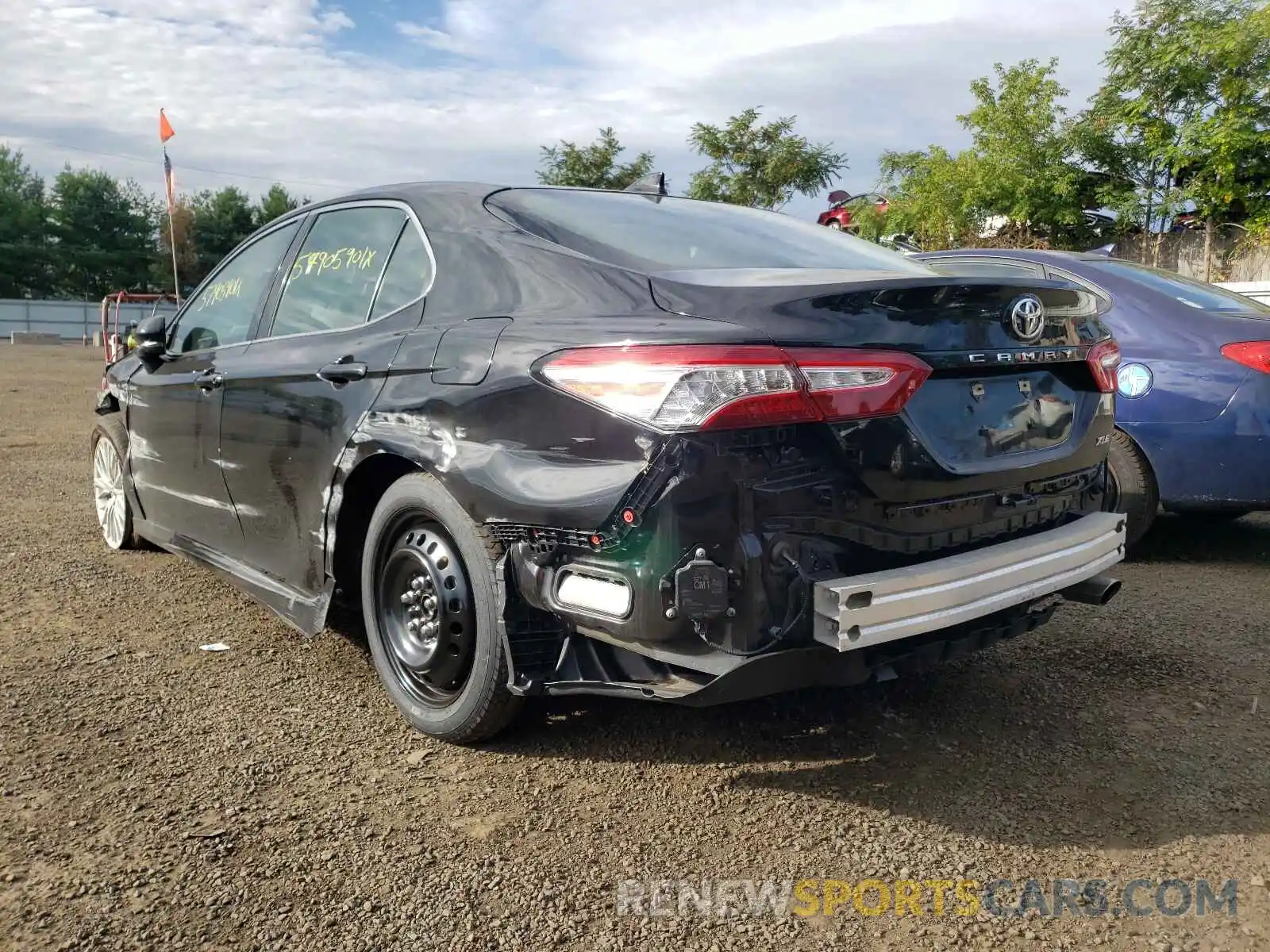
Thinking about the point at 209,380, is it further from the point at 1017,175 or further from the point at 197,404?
the point at 1017,175

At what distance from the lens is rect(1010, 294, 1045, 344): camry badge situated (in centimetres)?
269

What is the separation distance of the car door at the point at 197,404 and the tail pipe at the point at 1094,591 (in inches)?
115

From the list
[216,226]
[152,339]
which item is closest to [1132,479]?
[152,339]

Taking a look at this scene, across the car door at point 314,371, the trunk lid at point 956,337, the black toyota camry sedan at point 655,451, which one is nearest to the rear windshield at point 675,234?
the black toyota camry sedan at point 655,451

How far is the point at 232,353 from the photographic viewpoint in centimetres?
384

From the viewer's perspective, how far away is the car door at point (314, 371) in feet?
10.0

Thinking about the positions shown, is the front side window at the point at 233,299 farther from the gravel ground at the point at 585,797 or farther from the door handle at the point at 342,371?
the gravel ground at the point at 585,797

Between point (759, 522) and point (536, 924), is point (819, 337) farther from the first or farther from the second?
point (536, 924)

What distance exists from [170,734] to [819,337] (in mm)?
2216

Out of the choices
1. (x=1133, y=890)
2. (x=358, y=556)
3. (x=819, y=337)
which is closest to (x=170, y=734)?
(x=358, y=556)

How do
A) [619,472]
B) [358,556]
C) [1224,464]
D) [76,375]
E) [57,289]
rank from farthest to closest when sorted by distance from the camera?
[57,289] < [76,375] < [1224,464] < [358,556] < [619,472]

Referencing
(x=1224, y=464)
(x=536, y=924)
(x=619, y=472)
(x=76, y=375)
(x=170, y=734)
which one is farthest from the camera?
(x=76, y=375)

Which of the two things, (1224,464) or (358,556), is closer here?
(358,556)

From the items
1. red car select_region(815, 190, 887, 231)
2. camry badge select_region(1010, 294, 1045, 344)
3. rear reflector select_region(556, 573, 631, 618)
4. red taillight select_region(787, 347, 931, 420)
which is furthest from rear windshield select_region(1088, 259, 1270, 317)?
red car select_region(815, 190, 887, 231)
